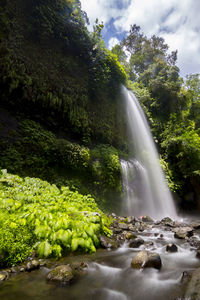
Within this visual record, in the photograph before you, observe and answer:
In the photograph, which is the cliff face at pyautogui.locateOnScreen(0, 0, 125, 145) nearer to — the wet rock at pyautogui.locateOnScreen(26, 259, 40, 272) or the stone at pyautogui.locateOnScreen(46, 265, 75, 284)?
the wet rock at pyautogui.locateOnScreen(26, 259, 40, 272)

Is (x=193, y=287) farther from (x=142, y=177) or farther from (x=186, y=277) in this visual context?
(x=142, y=177)

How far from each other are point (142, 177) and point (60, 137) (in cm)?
535

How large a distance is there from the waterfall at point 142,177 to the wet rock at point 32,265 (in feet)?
20.4

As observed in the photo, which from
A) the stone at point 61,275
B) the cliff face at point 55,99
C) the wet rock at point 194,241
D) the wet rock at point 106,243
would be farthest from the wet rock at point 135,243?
the cliff face at point 55,99

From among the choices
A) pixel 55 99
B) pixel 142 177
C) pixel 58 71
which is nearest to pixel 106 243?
pixel 142 177

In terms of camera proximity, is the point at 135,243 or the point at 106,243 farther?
the point at 135,243

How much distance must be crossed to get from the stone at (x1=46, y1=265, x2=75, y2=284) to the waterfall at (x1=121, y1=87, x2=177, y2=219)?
6187mm

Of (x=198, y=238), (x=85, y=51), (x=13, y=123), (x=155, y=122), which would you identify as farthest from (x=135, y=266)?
(x=155, y=122)

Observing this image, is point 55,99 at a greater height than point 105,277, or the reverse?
point 55,99

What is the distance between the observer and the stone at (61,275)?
6.77 ft

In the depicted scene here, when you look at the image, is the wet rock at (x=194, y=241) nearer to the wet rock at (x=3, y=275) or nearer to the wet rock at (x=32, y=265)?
the wet rock at (x=32, y=265)

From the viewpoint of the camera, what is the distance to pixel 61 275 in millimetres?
2109

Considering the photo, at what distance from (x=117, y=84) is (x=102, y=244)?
11651mm

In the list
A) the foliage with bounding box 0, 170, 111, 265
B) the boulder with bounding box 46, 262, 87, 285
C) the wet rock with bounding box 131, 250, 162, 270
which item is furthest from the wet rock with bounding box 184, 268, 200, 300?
the foliage with bounding box 0, 170, 111, 265
